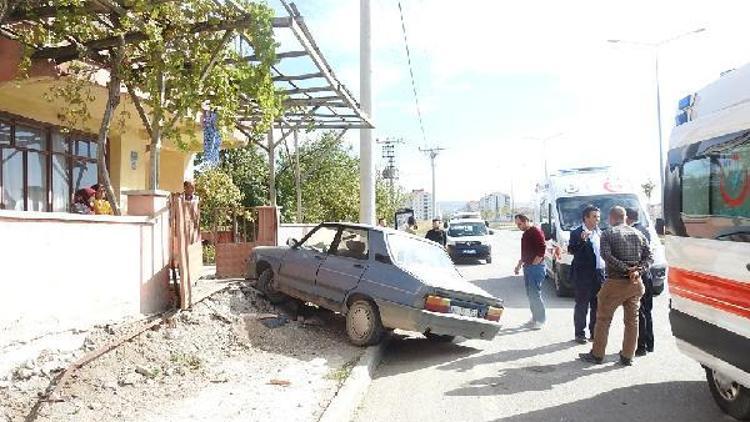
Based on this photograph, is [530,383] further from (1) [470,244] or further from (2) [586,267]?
(1) [470,244]

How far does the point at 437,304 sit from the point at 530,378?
1.43 m

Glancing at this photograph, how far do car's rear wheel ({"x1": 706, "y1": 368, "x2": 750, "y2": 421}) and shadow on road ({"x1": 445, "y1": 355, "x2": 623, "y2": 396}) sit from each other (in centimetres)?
149

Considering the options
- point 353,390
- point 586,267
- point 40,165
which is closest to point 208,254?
point 40,165

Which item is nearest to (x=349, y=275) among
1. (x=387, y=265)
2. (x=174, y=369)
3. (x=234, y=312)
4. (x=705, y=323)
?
(x=387, y=265)

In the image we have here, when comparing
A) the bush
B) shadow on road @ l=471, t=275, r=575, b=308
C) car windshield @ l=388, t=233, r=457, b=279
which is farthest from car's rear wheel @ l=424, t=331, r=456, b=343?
the bush

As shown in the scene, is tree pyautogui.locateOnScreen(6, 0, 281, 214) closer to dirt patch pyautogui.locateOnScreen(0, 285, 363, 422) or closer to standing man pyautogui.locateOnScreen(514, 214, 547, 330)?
dirt patch pyautogui.locateOnScreen(0, 285, 363, 422)

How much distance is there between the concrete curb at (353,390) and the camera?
535 centimetres

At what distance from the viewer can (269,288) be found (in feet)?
32.6

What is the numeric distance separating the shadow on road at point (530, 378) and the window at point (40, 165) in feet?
33.4

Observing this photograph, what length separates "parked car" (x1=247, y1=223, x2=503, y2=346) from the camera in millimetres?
7793

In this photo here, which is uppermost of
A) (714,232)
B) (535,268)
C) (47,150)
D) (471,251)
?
(47,150)

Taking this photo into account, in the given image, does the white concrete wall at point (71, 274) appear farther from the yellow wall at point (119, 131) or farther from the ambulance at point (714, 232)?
the ambulance at point (714, 232)

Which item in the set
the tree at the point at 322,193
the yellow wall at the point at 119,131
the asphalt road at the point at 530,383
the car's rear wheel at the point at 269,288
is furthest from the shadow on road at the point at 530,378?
the tree at the point at 322,193

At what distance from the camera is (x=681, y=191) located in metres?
5.76
